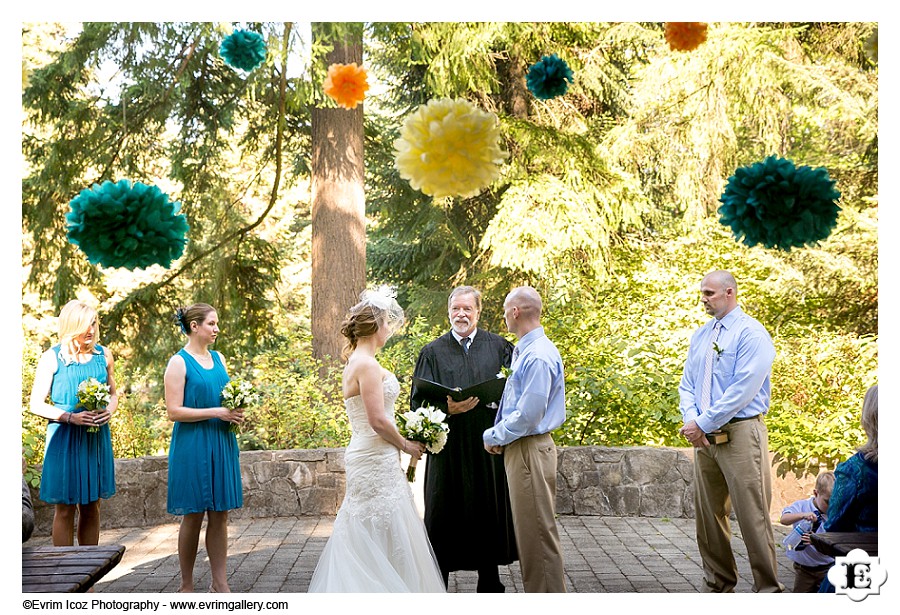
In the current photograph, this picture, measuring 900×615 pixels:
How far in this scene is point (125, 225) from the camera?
4.23m

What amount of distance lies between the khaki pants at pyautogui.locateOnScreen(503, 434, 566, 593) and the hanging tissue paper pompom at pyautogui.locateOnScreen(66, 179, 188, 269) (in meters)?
1.83

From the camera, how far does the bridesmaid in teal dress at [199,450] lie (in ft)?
13.5

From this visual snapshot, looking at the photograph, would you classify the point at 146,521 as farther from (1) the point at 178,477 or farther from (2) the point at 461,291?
(2) the point at 461,291

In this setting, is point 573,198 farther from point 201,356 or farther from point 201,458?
point 201,458

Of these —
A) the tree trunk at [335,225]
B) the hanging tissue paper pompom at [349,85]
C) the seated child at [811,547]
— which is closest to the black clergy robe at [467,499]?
the seated child at [811,547]

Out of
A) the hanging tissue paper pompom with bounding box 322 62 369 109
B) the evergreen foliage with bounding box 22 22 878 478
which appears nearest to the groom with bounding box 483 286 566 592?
the hanging tissue paper pompom with bounding box 322 62 369 109

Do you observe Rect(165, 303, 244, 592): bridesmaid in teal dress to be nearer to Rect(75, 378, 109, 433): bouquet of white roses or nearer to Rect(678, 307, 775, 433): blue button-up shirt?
Rect(75, 378, 109, 433): bouquet of white roses

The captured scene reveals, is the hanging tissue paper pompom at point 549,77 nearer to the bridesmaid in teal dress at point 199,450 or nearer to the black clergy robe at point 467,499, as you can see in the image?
the black clergy robe at point 467,499

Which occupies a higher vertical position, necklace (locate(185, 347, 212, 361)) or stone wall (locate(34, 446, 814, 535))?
necklace (locate(185, 347, 212, 361))

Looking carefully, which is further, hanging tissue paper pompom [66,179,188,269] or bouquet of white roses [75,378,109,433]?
bouquet of white roses [75,378,109,433]

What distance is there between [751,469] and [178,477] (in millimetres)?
2522

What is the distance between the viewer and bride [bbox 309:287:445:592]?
380 cm

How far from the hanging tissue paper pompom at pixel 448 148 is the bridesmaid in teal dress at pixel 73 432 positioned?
1.77 metres

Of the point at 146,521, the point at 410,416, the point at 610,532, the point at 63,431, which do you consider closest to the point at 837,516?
the point at 410,416
